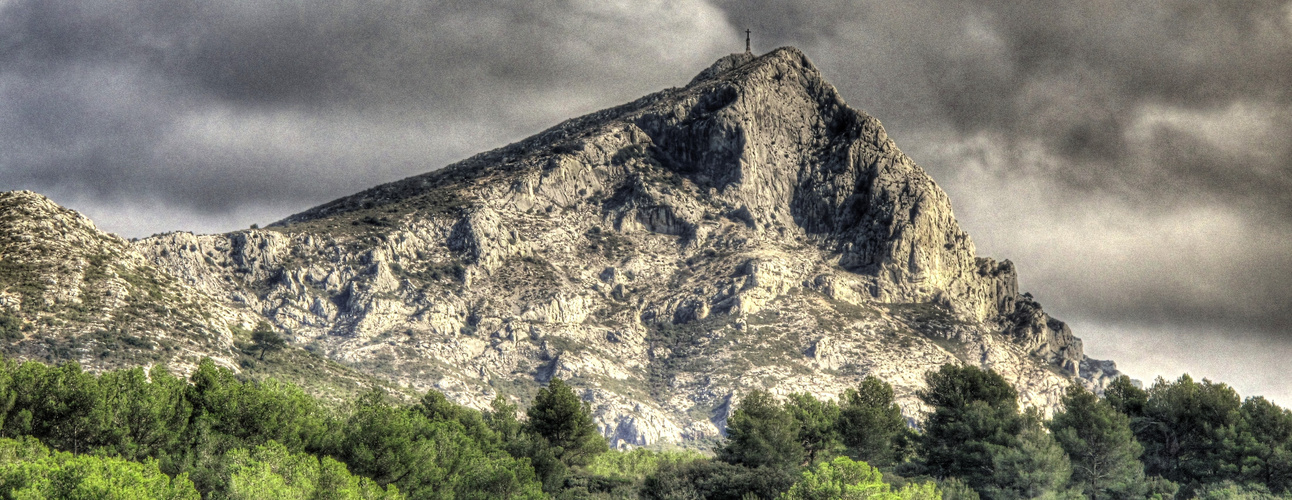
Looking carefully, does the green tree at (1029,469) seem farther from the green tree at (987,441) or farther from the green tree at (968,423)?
the green tree at (968,423)

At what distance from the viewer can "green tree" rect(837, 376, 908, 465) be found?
76.4m

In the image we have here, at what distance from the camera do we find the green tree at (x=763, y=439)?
73062 mm

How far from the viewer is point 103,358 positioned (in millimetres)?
85875

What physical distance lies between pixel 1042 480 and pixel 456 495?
4056 centimetres

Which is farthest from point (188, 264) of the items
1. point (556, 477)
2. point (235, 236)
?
point (556, 477)

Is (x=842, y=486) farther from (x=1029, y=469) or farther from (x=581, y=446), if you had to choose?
(x=581, y=446)

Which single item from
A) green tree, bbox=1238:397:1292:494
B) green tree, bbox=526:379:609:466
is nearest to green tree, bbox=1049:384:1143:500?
green tree, bbox=1238:397:1292:494

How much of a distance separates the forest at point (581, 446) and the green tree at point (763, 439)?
0.56 ft

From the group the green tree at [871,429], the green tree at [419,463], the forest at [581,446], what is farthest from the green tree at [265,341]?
the green tree at [871,429]

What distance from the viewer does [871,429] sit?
7669cm

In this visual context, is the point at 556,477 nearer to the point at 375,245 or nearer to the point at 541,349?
the point at 541,349

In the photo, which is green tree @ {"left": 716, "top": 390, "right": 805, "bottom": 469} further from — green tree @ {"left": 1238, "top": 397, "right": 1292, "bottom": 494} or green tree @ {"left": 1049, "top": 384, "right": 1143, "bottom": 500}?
green tree @ {"left": 1238, "top": 397, "right": 1292, "bottom": 494}

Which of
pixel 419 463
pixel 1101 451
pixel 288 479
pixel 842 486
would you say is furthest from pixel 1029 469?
pixel 288 479

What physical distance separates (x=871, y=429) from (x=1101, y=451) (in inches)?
703
